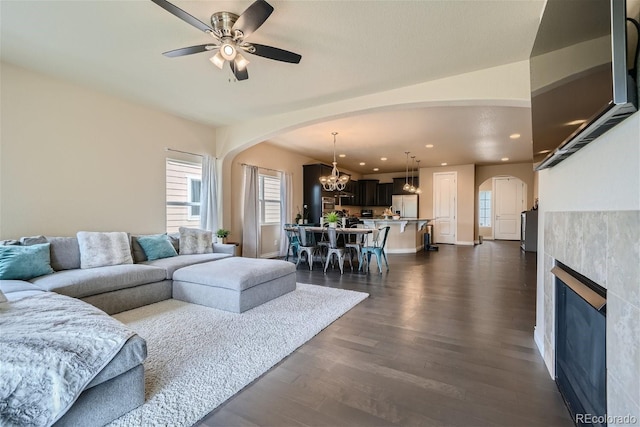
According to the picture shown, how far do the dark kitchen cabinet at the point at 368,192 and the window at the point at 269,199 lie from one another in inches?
200

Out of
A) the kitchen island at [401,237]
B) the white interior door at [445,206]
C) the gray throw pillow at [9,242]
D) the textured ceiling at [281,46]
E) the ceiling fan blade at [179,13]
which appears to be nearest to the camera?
Result: the ceiling fan blade at [179,13]

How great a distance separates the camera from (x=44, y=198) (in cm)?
348

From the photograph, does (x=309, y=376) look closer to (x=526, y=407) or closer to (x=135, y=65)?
(x=526, y=407)

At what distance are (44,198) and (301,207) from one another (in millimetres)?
5553

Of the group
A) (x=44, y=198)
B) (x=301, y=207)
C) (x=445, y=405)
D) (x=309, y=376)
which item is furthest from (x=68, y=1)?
(x=301, y=207)

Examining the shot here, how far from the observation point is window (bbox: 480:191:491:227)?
12227 mm

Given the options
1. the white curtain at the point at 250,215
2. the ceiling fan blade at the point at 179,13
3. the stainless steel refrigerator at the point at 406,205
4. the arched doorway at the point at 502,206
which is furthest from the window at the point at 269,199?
the arched doorway at the point at 502,206

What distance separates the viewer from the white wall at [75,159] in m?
3.25

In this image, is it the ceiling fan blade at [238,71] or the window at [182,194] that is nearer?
the ceiling fan blade at [238,71]

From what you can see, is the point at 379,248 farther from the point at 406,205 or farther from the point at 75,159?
the point at 406,205

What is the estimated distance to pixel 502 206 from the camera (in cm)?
1180

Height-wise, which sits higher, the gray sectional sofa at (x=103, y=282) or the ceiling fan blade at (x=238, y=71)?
the ceiling fan blade at (x=238, y=71)

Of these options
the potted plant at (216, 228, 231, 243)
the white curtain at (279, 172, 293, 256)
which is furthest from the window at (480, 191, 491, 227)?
the potted plant at (216, 228, 231, 243)

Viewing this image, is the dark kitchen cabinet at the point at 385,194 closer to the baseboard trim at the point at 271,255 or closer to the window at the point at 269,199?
the window at the point at 269,199
